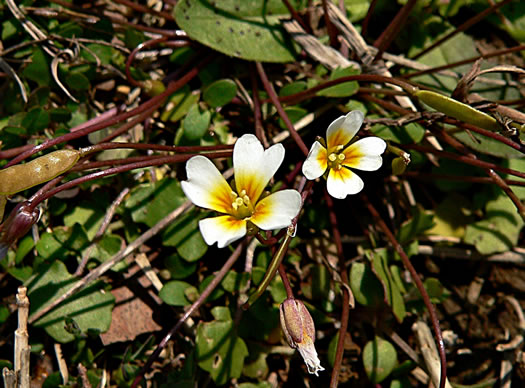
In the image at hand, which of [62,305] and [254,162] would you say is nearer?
[254,162]

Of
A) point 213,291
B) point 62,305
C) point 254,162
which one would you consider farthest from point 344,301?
point 62,305

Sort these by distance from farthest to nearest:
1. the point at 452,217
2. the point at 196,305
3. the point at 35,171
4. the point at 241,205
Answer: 1. the point at 452,217
2. the point at 196,305
3. the point at 241,205
4. the point at 35,171

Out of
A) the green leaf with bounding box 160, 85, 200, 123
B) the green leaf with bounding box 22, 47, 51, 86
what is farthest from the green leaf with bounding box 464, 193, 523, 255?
the green leaf with bounding box 22, 47, 51, 86

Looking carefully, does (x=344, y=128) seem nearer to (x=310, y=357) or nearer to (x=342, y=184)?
(x=342, y=184)

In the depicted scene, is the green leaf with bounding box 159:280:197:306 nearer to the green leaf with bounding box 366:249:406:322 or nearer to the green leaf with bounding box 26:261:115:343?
the green leaf with bounding box 26:261:115:343

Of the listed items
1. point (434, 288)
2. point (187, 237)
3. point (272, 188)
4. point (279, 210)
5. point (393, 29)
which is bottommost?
point (187, 237)

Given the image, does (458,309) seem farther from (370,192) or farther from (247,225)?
(247,225)
